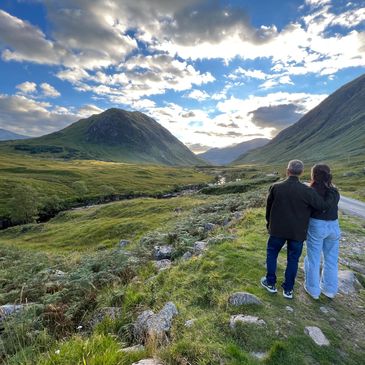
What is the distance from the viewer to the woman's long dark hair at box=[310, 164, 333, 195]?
856cm

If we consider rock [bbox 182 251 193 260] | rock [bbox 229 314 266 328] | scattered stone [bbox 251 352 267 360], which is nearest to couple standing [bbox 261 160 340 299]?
rock [bbox 229 314 266 328]

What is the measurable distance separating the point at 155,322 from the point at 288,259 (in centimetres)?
428

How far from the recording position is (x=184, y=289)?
30.3ft

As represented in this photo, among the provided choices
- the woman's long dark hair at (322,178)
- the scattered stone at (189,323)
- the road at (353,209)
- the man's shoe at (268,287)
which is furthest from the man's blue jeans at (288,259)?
the road at (353,209)

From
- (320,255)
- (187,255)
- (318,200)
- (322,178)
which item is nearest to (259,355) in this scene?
(320,255)

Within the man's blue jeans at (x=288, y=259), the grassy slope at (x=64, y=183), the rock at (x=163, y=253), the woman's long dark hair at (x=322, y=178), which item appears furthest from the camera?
the grassy slope at (x=64, y=183)

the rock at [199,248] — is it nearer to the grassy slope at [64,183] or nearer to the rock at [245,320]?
the rock at [245,320]

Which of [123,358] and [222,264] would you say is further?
[222,264]

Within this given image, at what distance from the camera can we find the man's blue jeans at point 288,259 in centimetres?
841

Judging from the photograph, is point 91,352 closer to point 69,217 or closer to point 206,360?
point 206,360

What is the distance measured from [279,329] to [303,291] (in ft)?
8.42

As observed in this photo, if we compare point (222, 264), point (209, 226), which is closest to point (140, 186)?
point (209, 226)

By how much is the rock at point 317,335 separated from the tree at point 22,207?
80.1 metres

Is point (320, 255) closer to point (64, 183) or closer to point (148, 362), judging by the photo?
point (148, 362)
